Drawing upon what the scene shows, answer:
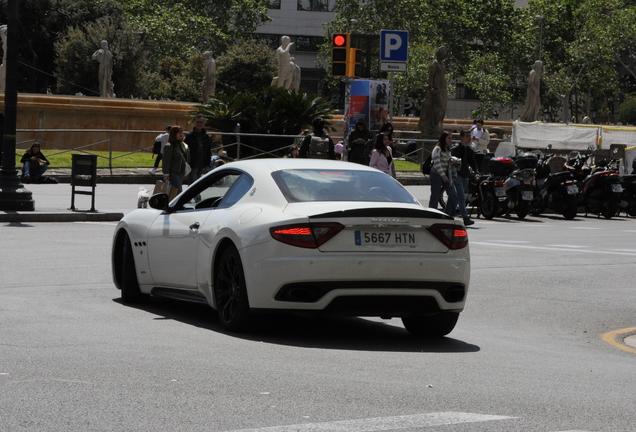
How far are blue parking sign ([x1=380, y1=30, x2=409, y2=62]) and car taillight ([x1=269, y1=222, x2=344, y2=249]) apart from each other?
15.5 m

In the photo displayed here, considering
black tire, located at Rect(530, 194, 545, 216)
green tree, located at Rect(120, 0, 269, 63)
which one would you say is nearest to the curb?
black tire, located at Rect(530, 194, 545, 216)

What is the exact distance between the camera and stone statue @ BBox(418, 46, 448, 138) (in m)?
38.2

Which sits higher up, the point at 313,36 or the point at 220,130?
the point at 313,36

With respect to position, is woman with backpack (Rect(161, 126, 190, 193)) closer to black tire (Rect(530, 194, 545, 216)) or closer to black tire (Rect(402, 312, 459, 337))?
black tire (Rect(530, 194, 545, 216))

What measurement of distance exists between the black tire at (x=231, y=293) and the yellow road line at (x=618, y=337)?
2.93 m

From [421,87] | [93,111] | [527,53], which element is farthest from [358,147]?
Result: [527,53]

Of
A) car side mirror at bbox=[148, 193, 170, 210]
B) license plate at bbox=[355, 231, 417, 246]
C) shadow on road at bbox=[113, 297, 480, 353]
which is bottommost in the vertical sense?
shadow on road at bbox=[113, 297, 480, 353]

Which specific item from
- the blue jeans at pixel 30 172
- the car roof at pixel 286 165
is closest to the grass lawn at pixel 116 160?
the blue jeans at pixel 30 172

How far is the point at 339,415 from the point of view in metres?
5.55

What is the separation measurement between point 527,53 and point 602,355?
240 feet

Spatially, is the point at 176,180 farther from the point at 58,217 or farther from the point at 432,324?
the point at 432,324

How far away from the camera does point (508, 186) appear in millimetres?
24094

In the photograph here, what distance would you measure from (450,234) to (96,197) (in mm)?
17729

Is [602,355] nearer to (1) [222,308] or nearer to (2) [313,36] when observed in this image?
(1) [222,308]
